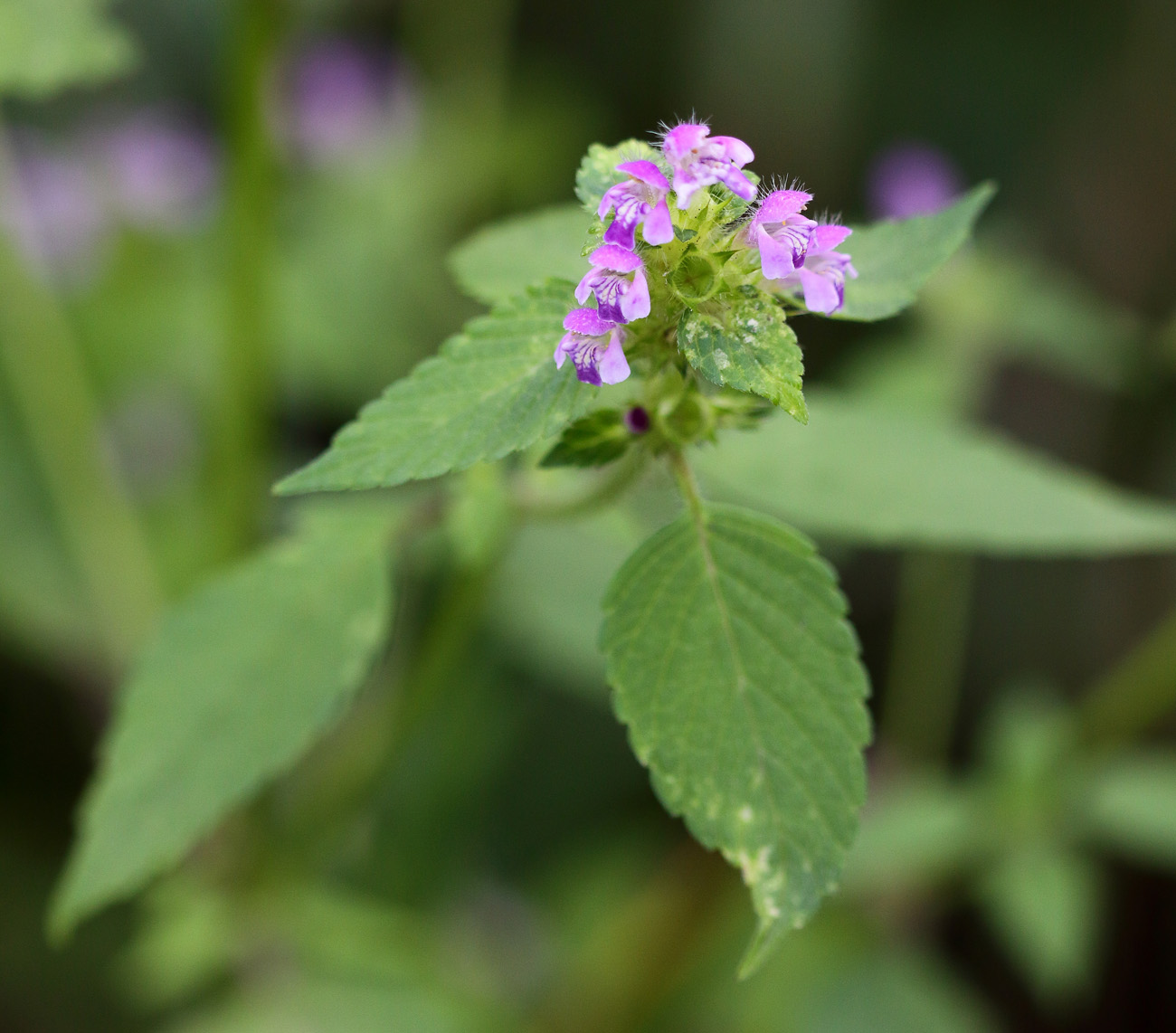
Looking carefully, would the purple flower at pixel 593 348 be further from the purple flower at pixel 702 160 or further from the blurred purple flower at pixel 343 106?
the blurred purple flower at pixel 343 106

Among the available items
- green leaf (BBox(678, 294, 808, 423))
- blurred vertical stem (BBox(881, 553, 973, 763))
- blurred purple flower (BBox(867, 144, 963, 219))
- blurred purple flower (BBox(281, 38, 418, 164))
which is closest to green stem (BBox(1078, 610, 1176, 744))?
blurred vertical stem (BBox(881, 553, 973, 763))

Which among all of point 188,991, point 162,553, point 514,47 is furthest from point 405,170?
point 188,991

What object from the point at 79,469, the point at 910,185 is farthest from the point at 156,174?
the point at 910,185

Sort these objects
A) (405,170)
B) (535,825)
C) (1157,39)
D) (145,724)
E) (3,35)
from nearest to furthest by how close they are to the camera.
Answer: (145,724) < (3,35) < (535,825) < (405,170) < (1157,39)

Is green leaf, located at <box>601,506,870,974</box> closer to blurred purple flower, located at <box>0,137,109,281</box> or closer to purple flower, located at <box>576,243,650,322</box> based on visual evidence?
purple flower, located at <box>576,243,650,322</box>

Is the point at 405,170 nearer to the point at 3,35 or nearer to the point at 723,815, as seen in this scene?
the point at 3,35

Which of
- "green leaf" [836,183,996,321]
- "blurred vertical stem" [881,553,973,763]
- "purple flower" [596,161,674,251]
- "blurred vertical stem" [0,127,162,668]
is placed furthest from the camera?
"blurred vertical stem" [881,553,973,763]

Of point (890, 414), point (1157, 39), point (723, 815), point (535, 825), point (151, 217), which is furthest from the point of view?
point (1157, 39)
